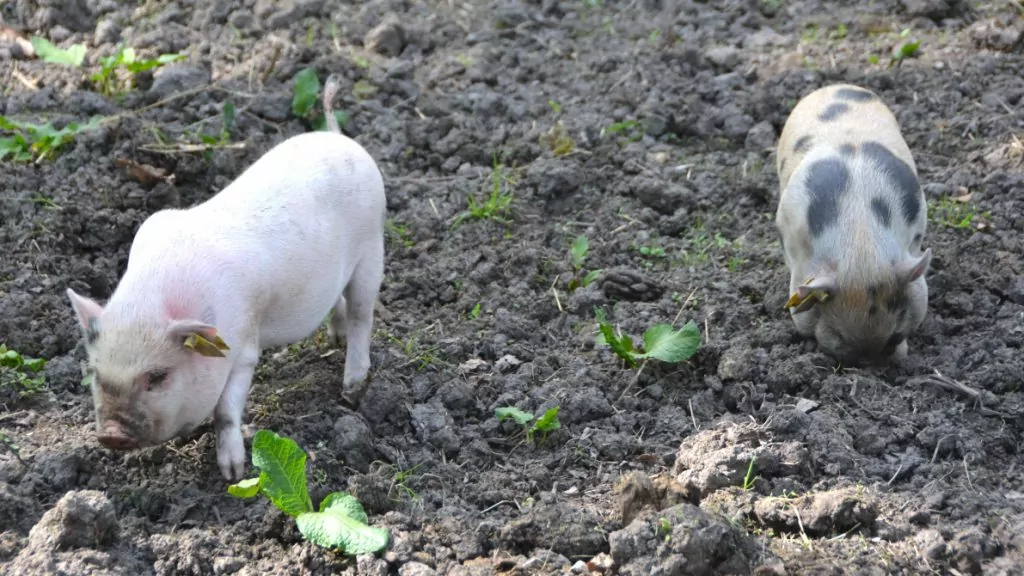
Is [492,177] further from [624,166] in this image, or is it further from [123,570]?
[123,570]

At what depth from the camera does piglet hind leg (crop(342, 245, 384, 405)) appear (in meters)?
5.35

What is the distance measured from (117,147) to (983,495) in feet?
15.6

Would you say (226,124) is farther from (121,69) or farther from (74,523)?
(74,523)

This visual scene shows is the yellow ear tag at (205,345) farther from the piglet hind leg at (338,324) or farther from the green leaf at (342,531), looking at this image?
the piglet hind leg at (338,324)

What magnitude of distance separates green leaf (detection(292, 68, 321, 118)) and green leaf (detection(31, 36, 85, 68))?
4.50ft

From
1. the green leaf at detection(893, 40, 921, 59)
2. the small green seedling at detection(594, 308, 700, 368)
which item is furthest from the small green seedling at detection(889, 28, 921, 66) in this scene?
the small green seedling at detection(594, 308, 700, 368)

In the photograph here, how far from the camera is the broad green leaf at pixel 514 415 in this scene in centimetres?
502

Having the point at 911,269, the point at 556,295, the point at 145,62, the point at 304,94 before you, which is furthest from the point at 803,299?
the point at 145,62

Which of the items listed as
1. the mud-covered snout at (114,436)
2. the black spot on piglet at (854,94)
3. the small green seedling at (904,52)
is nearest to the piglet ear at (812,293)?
the black spot on piglet at (854,94)

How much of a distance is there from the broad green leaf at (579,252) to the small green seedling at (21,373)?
2.67 metres

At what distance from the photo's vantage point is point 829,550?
4102 millimetres

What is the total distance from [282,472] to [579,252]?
2.58 meters

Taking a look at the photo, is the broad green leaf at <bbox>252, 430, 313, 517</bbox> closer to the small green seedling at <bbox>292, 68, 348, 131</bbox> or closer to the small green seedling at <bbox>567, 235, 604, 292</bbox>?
the small green seedling at <bbox>567, 235, 604, 292</bbox>

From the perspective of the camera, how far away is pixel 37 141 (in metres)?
6.52
